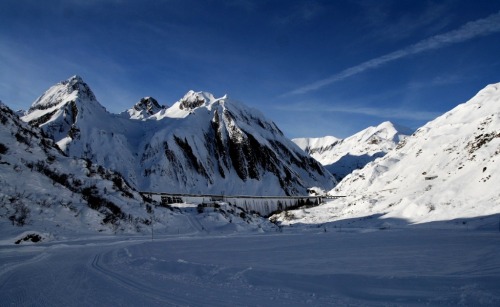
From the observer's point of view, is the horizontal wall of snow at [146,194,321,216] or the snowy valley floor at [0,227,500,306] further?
the horizontal wall of snow at [146,194,321,216]

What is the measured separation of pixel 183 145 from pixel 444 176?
8116 centimetres

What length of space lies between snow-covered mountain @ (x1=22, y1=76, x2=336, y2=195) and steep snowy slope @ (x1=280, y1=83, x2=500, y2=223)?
42.8 m

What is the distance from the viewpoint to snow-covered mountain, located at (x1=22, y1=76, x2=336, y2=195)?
9294cm

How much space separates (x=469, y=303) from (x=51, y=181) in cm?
2437

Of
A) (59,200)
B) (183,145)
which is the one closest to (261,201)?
(183,145)

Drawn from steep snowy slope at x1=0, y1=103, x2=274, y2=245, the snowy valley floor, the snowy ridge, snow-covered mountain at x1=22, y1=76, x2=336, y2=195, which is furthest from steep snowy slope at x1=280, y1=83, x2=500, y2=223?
the snowy ridge

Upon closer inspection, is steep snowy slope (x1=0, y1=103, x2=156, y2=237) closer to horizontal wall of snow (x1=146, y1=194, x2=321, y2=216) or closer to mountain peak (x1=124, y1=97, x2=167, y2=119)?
horizontal wall of snow (x1=146, y1=194, x2=321, y2=216)

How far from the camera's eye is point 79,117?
98250 mm

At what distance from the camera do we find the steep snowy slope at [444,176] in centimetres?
3142

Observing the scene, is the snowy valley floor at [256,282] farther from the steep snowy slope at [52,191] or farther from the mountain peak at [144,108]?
the mountain peak at [144,108]

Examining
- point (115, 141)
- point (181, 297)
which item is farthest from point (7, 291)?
point (115, 141)

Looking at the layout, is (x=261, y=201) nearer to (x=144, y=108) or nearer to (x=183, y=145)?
(x=183, y=145)

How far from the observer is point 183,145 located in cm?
11025

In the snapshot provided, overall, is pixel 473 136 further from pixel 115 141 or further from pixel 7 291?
pixel 115 141
